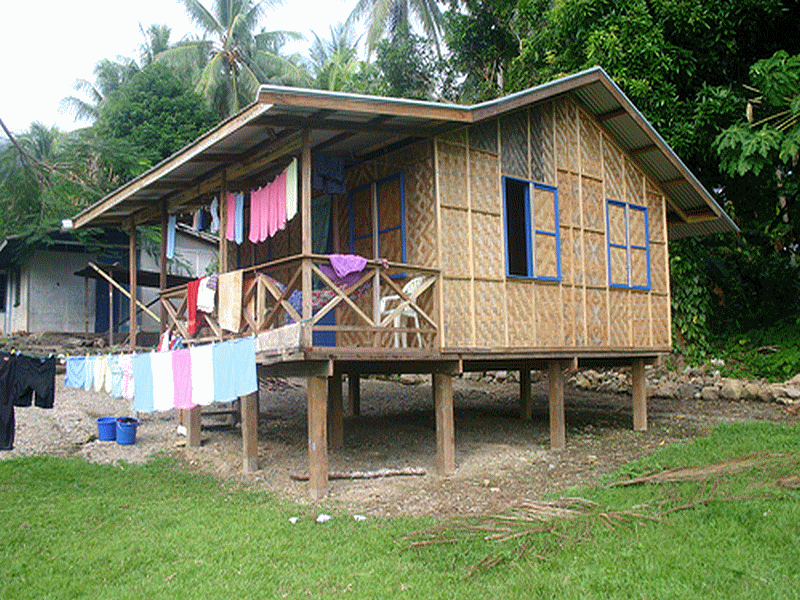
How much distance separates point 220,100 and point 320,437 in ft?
79.5

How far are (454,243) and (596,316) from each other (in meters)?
3.42

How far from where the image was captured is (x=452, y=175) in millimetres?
10055

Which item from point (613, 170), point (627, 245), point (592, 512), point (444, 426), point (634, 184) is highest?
point (613, 170)

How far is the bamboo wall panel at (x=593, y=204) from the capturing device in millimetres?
12164

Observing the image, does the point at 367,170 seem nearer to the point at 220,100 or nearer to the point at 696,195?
the point at 696,195

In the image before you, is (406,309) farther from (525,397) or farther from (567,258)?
(525,397)

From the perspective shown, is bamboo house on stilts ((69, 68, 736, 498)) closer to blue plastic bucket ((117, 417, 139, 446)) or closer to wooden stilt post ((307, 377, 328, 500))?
wooden stilt post ((307, 377, 328, 500))

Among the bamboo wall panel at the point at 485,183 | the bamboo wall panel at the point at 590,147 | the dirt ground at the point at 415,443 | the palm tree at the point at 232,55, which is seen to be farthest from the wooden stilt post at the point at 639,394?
the palm tree at the point at 232,55

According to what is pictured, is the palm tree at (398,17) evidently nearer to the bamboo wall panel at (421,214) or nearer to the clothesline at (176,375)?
the bamboo wall panel at (421,214)

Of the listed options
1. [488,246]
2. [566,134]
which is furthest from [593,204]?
[488,246]

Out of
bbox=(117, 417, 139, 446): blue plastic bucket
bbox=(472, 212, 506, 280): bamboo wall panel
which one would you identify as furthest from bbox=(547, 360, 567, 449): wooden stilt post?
bbox=(117, 417, 139, 446): blue plastic bucket

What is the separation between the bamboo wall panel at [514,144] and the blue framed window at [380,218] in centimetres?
166

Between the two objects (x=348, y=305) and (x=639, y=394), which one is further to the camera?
(x=639, y=394)

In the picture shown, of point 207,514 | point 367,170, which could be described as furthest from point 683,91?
point 207,514
